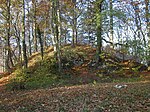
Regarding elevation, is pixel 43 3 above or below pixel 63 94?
above

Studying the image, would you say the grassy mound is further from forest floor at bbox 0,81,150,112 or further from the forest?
forest floor at bbox 0,81,150,112

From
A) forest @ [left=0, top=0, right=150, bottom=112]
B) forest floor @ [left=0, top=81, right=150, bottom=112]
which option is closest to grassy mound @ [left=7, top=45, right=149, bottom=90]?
forest @ [left=0, top=0, right=150, bottom=112]

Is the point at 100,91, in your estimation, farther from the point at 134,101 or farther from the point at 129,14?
the point at 129,14

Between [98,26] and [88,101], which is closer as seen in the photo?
[88,101]

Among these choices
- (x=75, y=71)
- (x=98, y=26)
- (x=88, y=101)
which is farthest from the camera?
(x=75, y=71)

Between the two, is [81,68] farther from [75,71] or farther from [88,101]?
[88,101]

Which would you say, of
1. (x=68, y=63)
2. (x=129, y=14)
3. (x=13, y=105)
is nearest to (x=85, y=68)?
(x=68, y=63)

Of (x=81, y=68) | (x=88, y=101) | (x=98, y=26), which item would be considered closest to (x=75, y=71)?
(x=81, y=68)

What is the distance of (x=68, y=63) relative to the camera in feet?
83.6

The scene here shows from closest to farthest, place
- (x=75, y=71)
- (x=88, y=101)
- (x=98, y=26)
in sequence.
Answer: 1. (x=88, y=101)
2. (x=98, y=26)
3. (x=75, y=71)

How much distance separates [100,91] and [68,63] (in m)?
12.3

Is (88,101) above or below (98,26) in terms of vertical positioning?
below

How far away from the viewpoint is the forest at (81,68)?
11.8 m

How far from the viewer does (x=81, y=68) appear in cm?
2498
